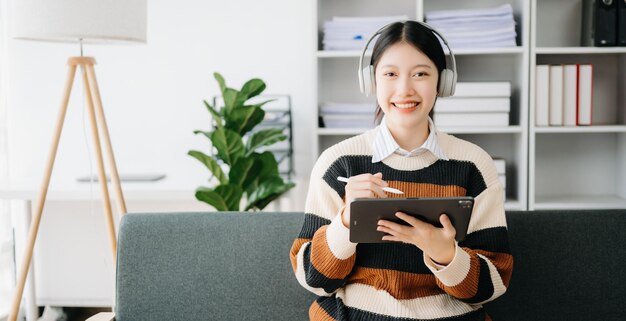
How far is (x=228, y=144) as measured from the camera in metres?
2.45

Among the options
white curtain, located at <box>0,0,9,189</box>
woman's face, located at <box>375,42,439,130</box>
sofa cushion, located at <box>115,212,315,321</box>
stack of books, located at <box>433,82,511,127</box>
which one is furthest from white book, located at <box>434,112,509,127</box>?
white curtain, located at <box>0,0,9,189</box>

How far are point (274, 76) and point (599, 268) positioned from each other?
1856mm

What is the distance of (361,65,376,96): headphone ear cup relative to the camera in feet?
4.93

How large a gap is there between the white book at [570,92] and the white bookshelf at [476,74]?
19cm

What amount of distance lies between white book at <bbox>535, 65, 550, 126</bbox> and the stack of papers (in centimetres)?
64

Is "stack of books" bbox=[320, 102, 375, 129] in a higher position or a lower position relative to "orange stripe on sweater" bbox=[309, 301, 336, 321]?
higher

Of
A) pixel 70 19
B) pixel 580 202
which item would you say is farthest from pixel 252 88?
pixel 580 202

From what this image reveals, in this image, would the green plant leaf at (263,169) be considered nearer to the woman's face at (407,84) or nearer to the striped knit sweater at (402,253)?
the striped knit sweater at (402,253)

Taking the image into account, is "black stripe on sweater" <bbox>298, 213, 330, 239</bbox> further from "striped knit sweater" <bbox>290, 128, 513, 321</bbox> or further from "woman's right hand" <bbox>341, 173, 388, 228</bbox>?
"woman's right hand" <bbox>341, 173, 388, 228</bbox>

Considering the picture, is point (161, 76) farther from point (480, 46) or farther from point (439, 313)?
point (439, 313)

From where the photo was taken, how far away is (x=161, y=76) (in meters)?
3.19

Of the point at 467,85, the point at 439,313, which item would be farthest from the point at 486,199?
the point at 467,85

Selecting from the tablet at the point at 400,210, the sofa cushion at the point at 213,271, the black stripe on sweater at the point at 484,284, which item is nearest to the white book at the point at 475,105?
the sofa cushion at the point at 213,271

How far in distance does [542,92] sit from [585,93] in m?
0.19
